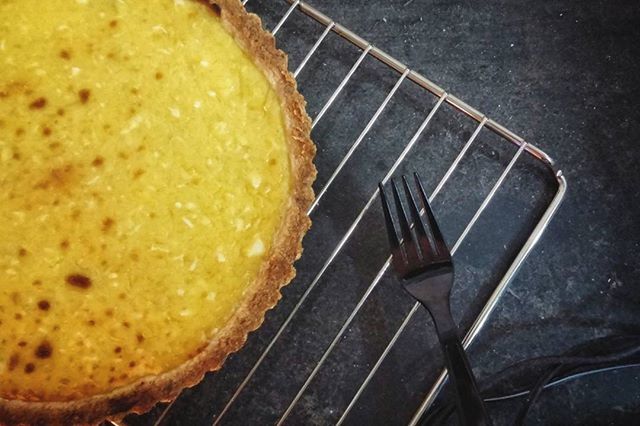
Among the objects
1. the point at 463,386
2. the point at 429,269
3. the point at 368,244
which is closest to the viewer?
the point at 463,386

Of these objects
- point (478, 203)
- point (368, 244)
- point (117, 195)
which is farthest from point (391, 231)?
point (117, 195)

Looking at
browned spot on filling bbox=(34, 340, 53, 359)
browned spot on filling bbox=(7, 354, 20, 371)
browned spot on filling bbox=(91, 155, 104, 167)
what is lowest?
browned spot on filling bbox=(7, 354, 20, 371)

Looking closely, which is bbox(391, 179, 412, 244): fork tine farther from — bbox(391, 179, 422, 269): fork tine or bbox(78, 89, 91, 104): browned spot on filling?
bbox(78, 89, 91, 104): browned spot on filling

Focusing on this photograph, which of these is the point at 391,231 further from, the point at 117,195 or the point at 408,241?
the point at 117,195

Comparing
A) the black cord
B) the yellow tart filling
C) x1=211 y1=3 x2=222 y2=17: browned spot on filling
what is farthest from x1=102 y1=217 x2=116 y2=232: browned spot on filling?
the black cord

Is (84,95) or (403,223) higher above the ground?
(403,223)
